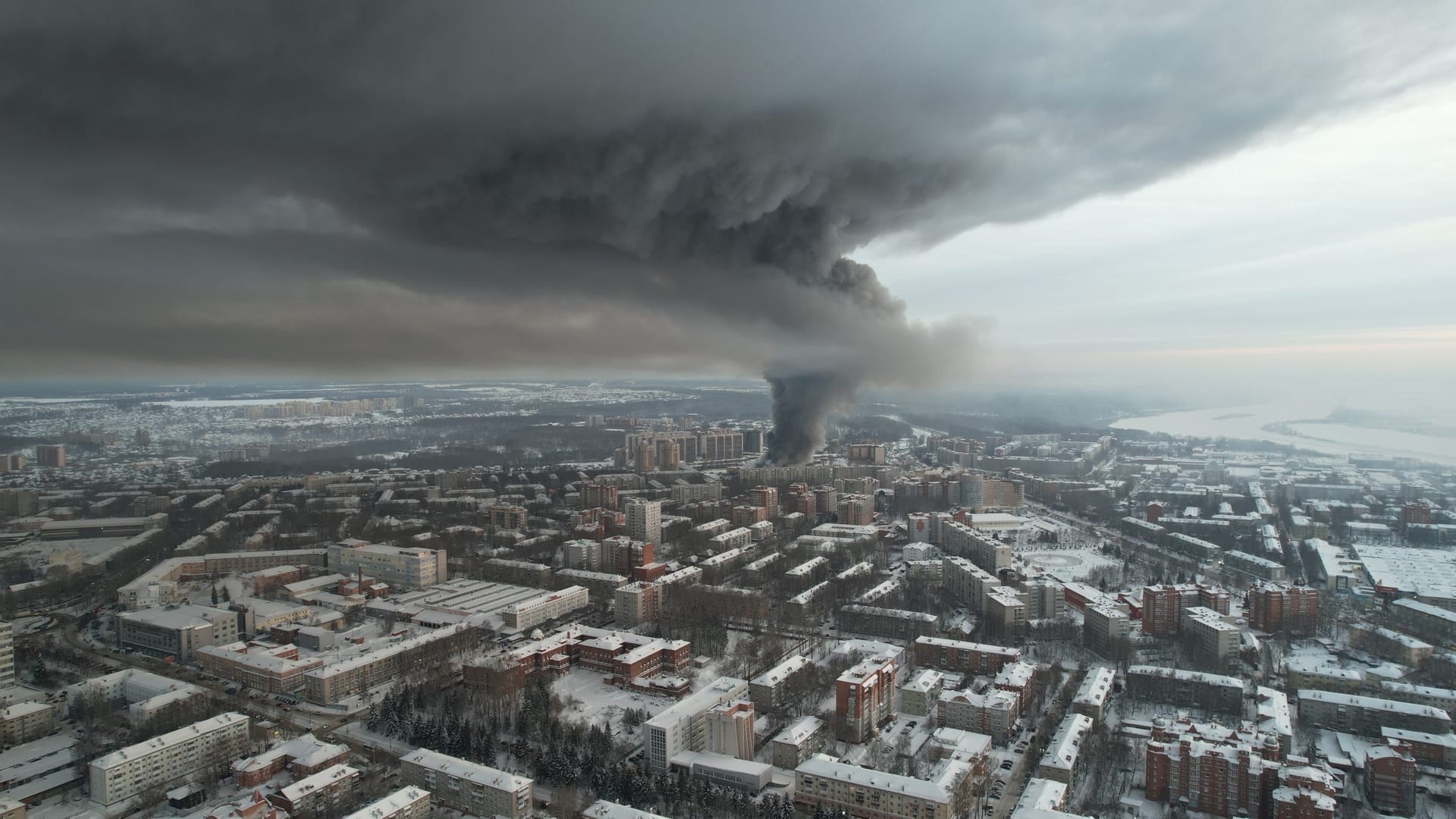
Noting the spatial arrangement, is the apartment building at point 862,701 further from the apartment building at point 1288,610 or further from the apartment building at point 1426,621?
the apartment building at point 1426,621

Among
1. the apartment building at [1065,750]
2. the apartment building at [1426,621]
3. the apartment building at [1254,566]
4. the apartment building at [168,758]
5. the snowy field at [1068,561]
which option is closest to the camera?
the apartment building at [168,758]

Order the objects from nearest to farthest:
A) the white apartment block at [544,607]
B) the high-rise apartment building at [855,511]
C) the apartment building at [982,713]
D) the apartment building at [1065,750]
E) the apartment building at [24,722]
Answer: the apartment building at [1065,750]
the apartment building at [24,722]
the apartment building at [982,713]
the white apartment block at [544,607]
the high-rise apartment building at [855,511]

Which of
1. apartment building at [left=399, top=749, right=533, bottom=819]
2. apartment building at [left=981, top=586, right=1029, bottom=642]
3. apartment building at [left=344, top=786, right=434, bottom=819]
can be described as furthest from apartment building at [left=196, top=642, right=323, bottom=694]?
apartment building at [left=981, top=586, right=1029, bottom=642]

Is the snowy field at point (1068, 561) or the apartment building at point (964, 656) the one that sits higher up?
the apartment building at point (964, 656)

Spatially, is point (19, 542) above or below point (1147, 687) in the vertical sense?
above

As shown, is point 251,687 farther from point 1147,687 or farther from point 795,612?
point 1147,687

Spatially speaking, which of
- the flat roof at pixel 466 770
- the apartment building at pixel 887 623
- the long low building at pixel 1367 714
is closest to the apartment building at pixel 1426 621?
the long low building at pixel 1367 714

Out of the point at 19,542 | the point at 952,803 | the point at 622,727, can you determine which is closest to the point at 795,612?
the point at 622,727
